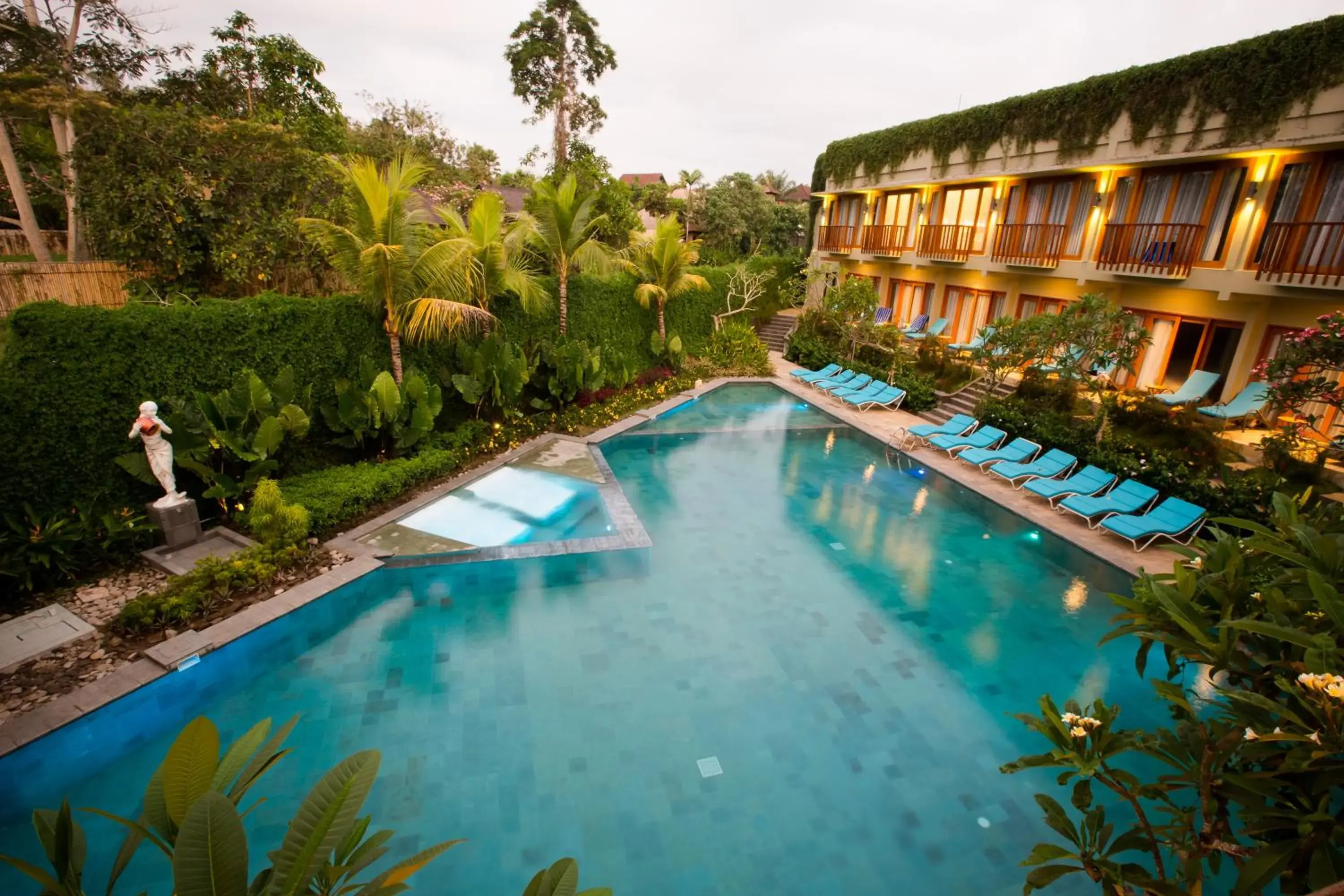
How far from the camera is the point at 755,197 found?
38.5m

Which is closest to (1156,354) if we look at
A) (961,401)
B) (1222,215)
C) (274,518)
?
(1222,215)

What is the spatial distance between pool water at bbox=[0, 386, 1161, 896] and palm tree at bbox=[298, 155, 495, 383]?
4.70 metres

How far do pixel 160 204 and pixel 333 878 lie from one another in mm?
11768

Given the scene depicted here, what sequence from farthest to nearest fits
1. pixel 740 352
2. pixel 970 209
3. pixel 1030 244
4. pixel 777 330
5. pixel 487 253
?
pixel 777 330 → pixel 740 352 → pixel 970 209 → pixel 1030 244 → pixel 487 253

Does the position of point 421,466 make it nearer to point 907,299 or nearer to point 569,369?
point 569,369

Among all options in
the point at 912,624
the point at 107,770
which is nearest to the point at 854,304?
the point at 912,624

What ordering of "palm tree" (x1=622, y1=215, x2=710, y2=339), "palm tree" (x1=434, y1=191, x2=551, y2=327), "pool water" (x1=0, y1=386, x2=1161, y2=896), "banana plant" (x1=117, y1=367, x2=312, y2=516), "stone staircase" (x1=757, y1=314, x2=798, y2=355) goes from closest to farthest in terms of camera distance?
"pool water" (x1=0, y1=386, x2=1161, y2=896), "banana plant" (x1=117, y1=367, x2=312, y2=516), "palm tree" (x1=434, y1=191, x2=551, y2=327), "palm tree" (x1=622, y1=215, x2=710, y2=339), "stone staircase" (x1=757, y1=314, x2=798, y2=355)

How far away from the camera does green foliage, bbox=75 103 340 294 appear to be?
9.63 m

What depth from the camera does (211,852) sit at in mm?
1711

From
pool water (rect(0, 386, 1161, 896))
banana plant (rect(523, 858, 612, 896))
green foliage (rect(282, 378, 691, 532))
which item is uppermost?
→ banana plant (rect(523, 858, 612, 896))

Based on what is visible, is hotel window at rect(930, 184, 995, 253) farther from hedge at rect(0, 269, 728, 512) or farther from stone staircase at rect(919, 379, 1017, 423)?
hedge at rect(0, 269, 728, 512)

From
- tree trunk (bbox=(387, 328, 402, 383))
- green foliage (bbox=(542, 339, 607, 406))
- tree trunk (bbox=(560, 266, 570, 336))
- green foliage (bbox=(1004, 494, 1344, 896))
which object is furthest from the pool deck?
tree trunk (bbox=(387, 328, 402, 383))

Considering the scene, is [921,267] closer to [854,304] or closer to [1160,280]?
[854,304]

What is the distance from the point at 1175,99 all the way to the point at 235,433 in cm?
1992
